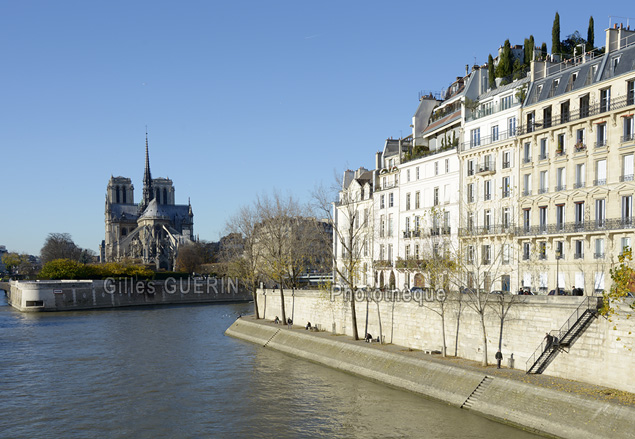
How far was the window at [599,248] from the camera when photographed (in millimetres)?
40938

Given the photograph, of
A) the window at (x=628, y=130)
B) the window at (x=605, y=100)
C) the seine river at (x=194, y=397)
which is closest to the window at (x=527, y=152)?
the window at (x=605, y=100)

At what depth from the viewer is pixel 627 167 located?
39594mm

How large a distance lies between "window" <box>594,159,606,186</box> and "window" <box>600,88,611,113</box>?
135 inches

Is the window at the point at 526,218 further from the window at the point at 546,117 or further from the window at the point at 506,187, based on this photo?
the window at the point at 546,117

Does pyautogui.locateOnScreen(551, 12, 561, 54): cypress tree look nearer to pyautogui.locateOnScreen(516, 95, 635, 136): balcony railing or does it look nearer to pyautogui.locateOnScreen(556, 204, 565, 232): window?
pyautogui.locateOnScreen(516, 95, 635, 136): balcony railing

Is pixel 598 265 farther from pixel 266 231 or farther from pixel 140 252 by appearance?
pixel 140 252

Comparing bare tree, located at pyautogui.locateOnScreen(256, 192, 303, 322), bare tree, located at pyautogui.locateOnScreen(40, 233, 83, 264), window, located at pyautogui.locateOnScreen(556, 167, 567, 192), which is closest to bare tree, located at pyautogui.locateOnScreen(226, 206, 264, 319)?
bare tree, located at pyautogui.locateOnScreen(256, 192, 303, 322)

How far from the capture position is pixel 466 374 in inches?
1233

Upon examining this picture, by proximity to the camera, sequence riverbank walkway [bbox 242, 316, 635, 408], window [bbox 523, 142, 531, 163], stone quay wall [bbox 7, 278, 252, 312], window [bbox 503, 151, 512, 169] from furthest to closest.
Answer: stone quay wall [bbox 7, 278, 252, 312]
window [bbox 503, 151, 512, 169]
window [bbox 523, 142, 531, 163]
riverbank walkway [bbox 242, 316, 635, 408]

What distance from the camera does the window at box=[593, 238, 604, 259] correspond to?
40938 millimetres

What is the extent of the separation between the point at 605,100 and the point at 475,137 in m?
13.5

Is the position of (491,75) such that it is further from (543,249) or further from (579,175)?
(543,249)

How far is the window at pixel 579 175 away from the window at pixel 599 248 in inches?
159

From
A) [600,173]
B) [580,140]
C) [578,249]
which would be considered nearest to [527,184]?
[580,140]
